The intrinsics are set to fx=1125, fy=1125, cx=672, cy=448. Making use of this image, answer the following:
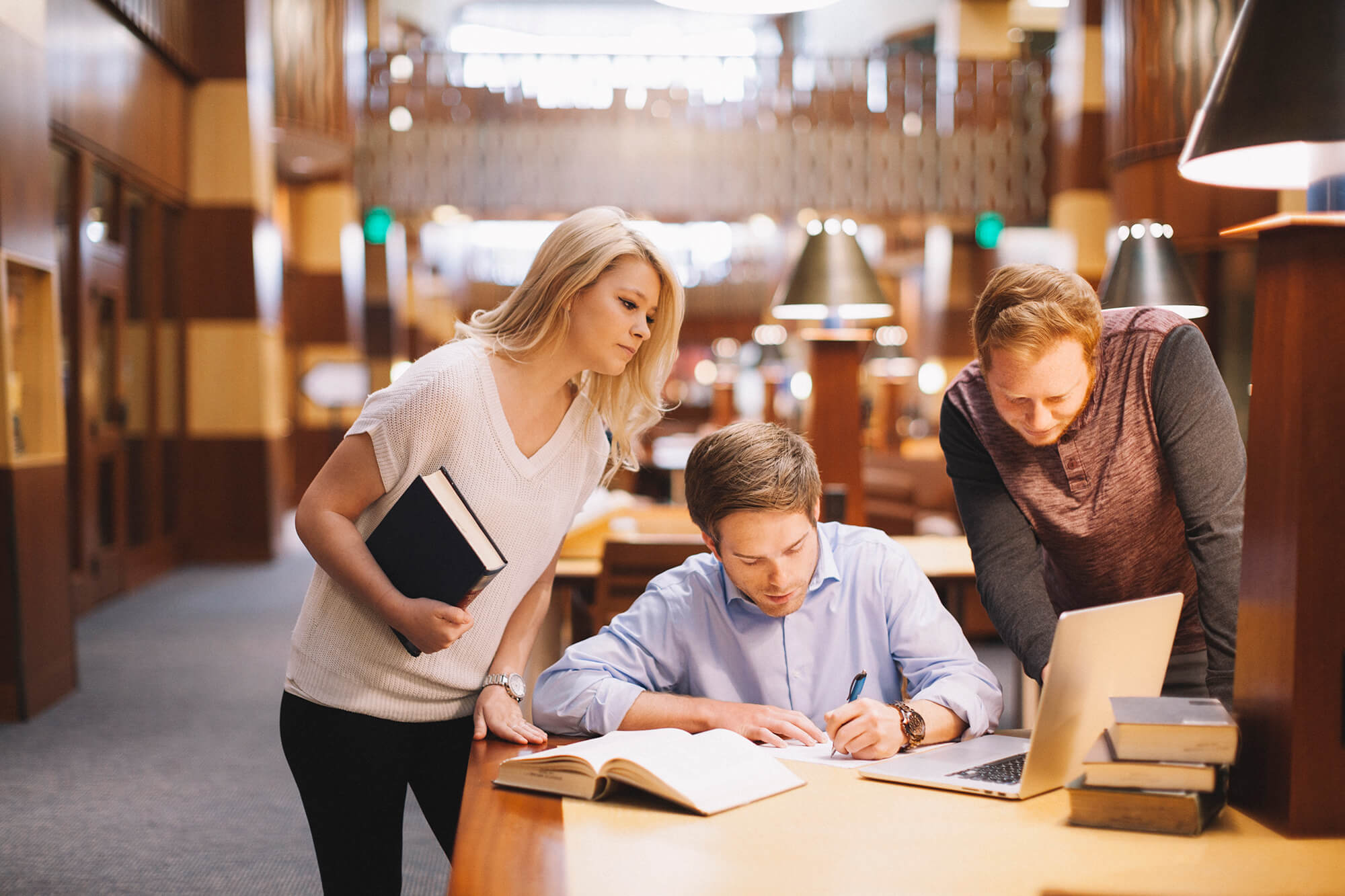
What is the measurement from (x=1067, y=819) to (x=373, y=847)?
1058 mm

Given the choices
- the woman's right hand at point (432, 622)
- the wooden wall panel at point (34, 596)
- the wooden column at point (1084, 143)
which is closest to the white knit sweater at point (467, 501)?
the woman's right hand at point (432, 622)

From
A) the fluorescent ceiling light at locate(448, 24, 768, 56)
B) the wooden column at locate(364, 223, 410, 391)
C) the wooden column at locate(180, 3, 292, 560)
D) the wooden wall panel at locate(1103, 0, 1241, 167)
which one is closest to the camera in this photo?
the wooden wall panel at locate(1103, 0, 1241, 167)

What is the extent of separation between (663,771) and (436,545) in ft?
1.46

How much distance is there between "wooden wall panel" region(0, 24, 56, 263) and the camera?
464cm

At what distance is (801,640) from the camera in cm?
192

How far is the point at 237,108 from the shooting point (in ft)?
29.6

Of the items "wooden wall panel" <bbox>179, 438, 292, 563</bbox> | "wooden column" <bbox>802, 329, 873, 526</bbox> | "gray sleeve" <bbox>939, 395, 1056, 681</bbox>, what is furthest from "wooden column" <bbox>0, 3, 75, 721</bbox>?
"wooden wall panel" <bbox>179, 438, 292, 563</bbox>

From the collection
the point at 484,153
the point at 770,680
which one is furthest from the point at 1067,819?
the point at 484,153

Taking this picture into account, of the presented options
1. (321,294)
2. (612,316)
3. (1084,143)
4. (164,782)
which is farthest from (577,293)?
(321,294)

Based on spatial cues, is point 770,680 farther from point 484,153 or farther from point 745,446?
point 484,153

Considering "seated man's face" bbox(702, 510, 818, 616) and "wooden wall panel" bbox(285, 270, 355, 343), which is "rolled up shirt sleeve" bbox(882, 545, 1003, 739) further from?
"wooden wall panel" bbox(285, 270, 355, 343)

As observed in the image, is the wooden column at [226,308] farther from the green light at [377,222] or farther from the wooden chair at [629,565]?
the wooden chair at [629,565]

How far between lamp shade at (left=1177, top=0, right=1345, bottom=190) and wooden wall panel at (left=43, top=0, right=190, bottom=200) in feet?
20.1

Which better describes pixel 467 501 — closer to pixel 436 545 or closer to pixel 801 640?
pixel 436 545
